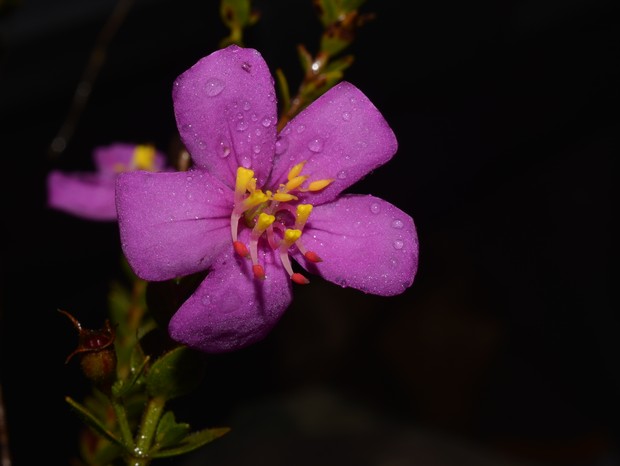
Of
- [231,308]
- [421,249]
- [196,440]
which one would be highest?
[231,308]

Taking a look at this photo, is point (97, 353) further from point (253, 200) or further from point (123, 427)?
point (253, 200)

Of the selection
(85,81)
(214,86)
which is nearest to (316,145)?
(214,86)

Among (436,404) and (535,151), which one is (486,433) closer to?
(436,404)

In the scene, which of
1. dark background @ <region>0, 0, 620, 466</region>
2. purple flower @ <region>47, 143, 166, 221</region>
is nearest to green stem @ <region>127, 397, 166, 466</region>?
purple flower @ <region>47, 143, 166, 221</region>

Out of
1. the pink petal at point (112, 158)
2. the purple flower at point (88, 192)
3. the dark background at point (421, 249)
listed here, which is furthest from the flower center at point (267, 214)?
the dark background at point (421, 249)

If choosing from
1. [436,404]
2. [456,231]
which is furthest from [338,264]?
[456,231]

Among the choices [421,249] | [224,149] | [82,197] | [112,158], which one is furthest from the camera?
[421,249]

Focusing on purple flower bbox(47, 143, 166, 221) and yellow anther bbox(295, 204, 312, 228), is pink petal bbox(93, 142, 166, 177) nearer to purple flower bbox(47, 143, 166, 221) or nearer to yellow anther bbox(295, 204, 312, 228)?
purple flower bbox(47, 143, 166, 221)
